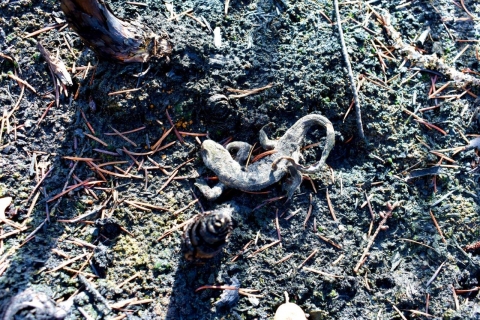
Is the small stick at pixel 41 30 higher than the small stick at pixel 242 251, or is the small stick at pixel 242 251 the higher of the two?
the small stick at pixel 41 30

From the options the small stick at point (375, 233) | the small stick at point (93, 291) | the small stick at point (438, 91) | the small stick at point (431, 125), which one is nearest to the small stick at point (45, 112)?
the small stick at point (93, 291)

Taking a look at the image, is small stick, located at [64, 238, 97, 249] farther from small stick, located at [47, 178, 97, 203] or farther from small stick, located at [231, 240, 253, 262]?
small stick, located at [231, 240, 253, 262]

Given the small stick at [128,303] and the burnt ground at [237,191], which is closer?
the small stick at [128,303]

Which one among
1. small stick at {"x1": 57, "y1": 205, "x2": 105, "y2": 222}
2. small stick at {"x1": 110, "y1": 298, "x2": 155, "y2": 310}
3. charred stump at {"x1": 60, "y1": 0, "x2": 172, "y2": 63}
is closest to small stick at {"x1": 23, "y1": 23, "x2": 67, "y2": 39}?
charred stump at {"x1": 60, "y1": 0, "x2": 172, "y2": 63}

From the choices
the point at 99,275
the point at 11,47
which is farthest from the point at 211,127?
the point at 11,47

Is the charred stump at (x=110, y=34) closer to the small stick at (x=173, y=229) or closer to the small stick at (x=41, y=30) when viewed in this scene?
the small stick at (x=41, y=30)

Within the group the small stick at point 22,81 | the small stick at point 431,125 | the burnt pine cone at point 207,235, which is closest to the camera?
the burnt pine cone at point 207,235
